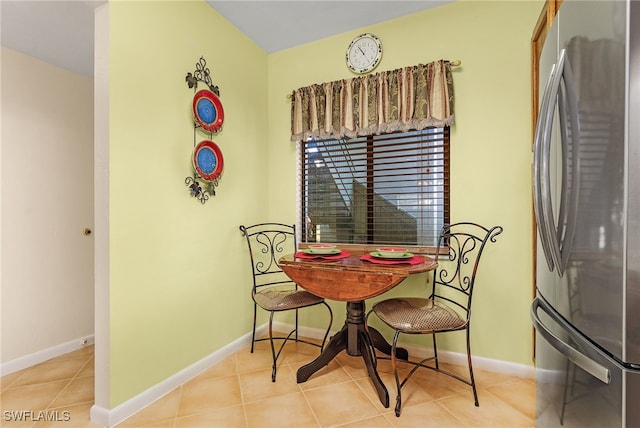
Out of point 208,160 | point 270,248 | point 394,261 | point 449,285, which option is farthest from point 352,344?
point 208,160

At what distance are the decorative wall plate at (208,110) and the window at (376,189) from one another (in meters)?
0.79

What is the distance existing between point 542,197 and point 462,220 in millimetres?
1223

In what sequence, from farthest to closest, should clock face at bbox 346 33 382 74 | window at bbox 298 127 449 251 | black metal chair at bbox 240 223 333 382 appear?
black metal chair at bbox 240 223 333 382 < clock face at bbox 346 33 382 74 < window at bbox 298 127 449 251

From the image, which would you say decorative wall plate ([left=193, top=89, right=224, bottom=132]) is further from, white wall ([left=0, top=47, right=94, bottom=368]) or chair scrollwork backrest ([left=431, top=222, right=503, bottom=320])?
chair scrollwork backrest ([left=431, top=222, right=503, bottom=320])

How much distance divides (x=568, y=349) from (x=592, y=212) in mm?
391

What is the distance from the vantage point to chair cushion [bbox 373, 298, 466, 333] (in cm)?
159

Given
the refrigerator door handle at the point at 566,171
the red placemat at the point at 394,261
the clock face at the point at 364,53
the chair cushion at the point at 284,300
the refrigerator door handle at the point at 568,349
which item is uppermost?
the clock face at the point at 364,53

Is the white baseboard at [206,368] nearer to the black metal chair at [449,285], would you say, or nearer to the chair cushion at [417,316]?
the black metal chair at [449,285]

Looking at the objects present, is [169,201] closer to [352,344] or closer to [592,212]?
[352,344]

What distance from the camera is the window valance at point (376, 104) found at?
210cm

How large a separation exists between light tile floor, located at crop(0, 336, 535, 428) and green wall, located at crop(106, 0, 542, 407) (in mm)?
207

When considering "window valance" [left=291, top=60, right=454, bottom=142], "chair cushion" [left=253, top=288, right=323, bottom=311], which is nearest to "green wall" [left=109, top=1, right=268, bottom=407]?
"chair cushion" [left=253, top=288, right=323, bottom=311]

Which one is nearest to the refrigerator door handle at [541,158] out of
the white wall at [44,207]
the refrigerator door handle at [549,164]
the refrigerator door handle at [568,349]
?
the refrigerator door handle at [549,164]

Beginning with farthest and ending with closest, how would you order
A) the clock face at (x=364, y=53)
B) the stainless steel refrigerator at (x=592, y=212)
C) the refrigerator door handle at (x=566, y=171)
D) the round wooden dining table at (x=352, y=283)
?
the clock face at (x=364, y=53)
the round wooden dining table at (x=352, y=283)
the refrigerator door handle at (x=566, y=171)
the stainless steel refrigerator at (x=592, y=212)
